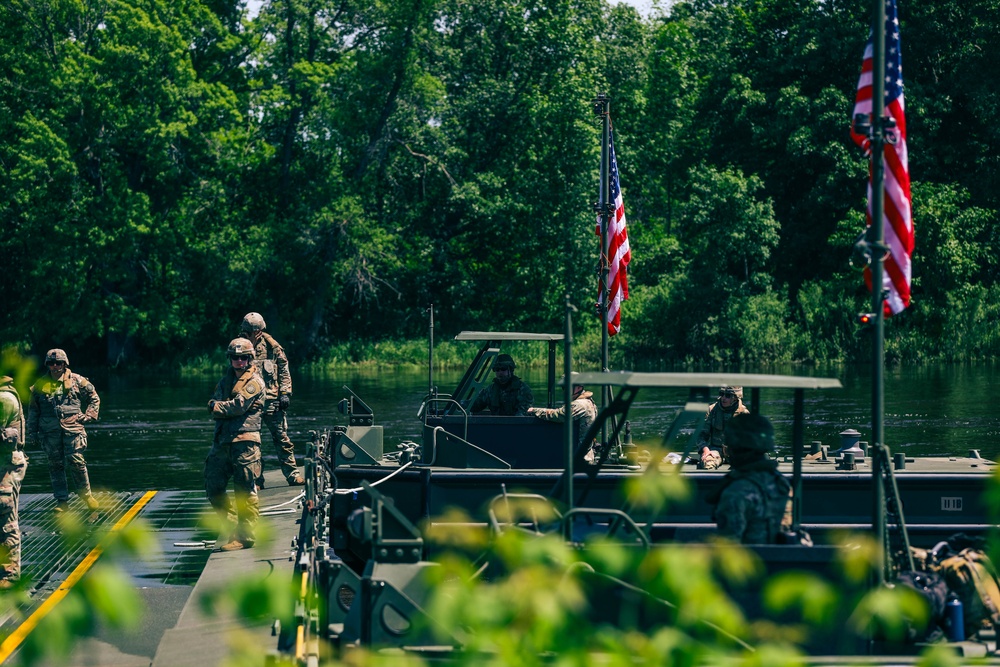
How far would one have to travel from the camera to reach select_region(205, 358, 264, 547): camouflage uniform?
42.3 feet

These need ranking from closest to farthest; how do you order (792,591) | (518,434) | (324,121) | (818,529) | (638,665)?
(792,591) < (638,665) < (818,529) < (518,434) < (324,121)

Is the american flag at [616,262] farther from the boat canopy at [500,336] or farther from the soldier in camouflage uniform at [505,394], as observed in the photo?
the soldier in camouflage uniform at [505,394]

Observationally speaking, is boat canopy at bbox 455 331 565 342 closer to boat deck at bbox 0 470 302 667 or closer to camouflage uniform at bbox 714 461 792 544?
boat deck at bbox 0 470 302 667

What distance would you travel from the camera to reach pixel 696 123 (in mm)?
61281

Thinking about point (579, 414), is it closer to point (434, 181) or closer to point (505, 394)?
point (505, 394)

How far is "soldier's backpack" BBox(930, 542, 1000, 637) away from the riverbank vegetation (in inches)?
1622

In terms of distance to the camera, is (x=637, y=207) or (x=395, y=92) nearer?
(x=395, y=92)

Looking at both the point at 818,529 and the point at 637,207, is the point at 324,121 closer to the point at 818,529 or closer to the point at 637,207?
the point at 637,207

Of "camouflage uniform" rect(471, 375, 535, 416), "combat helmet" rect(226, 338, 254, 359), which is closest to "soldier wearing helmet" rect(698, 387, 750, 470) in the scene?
"camouflage uniform" rect(471, 375, 535, 416)

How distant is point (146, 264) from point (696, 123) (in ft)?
78.3

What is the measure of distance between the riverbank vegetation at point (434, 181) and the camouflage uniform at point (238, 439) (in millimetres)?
37500

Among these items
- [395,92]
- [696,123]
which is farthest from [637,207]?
[395,92]

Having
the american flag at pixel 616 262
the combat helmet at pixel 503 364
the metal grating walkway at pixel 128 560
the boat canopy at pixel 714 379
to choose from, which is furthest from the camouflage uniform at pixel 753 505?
the american flag at pixel 616 262

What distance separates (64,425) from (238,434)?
13.9 ft
